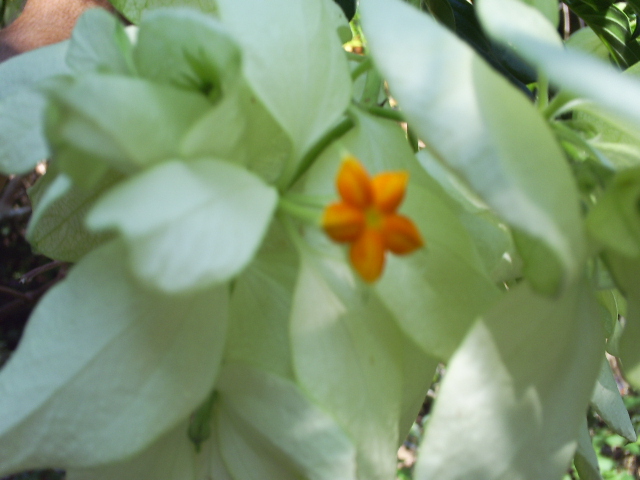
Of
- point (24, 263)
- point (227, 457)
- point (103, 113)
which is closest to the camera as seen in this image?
point (103, 113)

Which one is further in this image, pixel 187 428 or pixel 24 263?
pixel 24 263

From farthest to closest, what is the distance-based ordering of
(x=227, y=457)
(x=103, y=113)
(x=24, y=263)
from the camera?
(x=24, y=263) < (x=227, y=457) < (x=103, y=113)

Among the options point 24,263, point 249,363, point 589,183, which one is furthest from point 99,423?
point 24,263

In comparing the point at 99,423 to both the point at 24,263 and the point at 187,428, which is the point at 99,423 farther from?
the point at 24,263

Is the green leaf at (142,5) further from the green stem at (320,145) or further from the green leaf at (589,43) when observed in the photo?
the green leaf at (589,43)

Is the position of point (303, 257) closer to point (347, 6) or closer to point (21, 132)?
point (21, 132)

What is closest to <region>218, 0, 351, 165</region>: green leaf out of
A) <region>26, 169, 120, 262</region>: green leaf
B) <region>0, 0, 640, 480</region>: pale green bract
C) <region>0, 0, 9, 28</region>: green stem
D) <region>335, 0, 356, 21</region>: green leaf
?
<region>0, 0, 640, 480</region>: pale green bract

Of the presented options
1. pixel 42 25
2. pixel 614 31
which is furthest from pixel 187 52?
pixel 614 31
